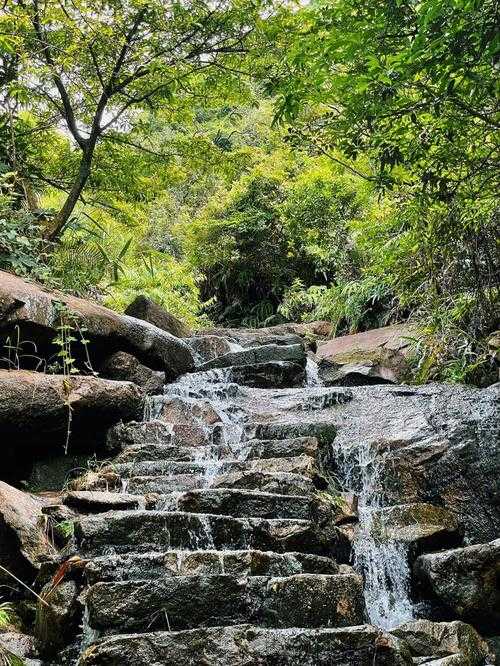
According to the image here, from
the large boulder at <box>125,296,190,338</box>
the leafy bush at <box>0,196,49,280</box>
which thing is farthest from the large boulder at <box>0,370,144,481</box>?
the large boulder at <box>125,296,190,338</box>

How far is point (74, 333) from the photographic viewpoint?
711cm

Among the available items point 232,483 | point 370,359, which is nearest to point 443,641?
point 232,483

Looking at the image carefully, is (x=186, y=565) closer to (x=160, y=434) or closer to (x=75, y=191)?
(x=160, y=434)

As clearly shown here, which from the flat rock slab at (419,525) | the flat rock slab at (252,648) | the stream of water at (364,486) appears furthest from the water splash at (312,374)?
the flat rock slab at (252,648)

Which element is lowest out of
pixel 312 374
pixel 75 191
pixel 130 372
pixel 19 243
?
pixel 130 372

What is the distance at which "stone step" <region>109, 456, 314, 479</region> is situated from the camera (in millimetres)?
5652

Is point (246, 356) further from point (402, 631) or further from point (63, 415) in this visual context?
point (402, 631)

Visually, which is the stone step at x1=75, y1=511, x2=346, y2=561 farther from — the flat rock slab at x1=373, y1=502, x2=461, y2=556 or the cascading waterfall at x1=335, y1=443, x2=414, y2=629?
the flat rock slab at x1=373, y1=502, x2=461, y2=556

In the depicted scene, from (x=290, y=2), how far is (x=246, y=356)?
5120 mm

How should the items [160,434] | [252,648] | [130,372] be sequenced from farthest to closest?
[130,372], [160,434], [252,648]

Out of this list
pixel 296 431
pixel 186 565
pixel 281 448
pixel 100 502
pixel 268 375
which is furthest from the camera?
pixel 268 375

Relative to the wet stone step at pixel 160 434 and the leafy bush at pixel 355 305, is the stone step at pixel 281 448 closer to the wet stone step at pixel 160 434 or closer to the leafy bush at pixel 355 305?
the wet stone step at pixel 160 434

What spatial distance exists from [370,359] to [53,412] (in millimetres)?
5679

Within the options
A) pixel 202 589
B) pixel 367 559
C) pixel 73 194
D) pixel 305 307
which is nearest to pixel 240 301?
pixel 305 307
